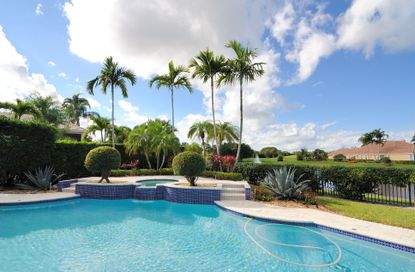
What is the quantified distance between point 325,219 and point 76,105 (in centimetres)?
4262

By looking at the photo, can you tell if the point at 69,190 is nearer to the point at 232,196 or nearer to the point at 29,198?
the point at 29,198

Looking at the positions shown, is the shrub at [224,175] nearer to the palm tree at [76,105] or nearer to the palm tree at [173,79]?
the palm tree at [173,79]

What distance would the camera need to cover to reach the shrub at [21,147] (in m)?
10.8

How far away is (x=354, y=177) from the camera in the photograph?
934cm

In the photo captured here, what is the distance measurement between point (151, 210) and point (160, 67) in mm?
13778

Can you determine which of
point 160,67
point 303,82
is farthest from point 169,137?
point 303,82

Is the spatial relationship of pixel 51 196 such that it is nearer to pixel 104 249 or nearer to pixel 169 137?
pixel 104 249

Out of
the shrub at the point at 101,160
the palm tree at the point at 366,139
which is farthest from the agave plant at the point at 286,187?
the palm tree at the point at 366,139

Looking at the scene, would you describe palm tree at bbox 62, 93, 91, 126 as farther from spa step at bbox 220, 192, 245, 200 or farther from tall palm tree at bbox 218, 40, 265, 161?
spa step at bbox 220, 192, 245, 200

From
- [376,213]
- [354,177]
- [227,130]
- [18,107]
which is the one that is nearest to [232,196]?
[376,213]

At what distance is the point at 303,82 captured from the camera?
14.4m

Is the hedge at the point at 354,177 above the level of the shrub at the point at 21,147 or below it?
below

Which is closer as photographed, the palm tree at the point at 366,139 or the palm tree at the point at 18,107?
the palm tree at the point at 18,107

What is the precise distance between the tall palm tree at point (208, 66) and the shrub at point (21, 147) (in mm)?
9401
